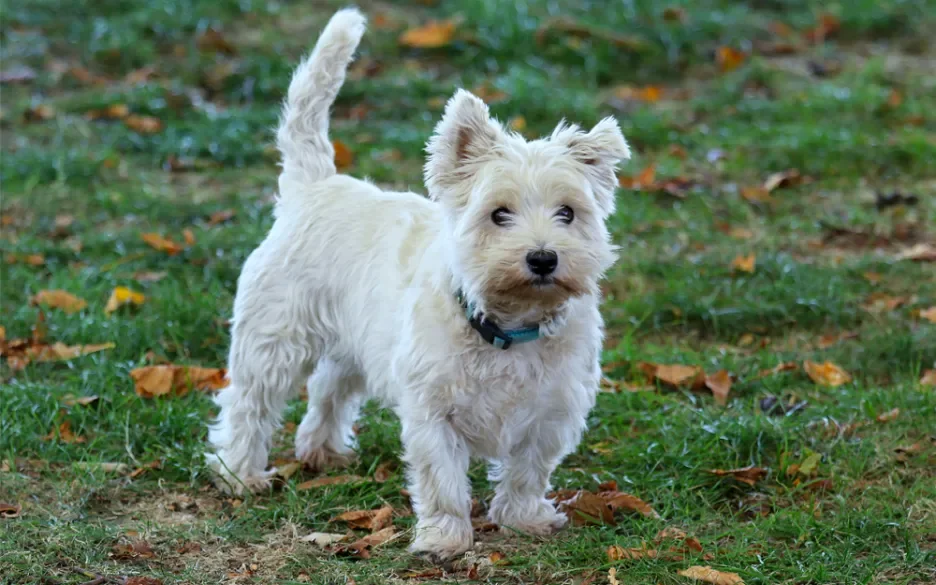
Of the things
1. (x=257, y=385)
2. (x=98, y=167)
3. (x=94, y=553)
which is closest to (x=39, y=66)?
(x=98, y=167)

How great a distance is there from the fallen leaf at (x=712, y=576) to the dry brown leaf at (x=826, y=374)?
1.66 meters

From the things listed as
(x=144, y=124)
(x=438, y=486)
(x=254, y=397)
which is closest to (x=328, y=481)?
(x=254, y=397)

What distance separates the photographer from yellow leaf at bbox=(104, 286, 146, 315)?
5.95 meters

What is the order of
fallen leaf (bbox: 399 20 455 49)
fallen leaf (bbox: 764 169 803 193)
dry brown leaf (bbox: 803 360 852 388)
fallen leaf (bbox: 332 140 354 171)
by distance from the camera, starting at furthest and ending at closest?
1. fallen leaf (bbox: 399 20 455 49)
2. fallen leaf (bbox: 332 140 354 171)
3. fallen leaf (bbox: 764 169 803 193)
4. dry brown leaf (bbox: 803 360 852 388)

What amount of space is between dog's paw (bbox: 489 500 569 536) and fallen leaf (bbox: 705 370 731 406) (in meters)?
1.14

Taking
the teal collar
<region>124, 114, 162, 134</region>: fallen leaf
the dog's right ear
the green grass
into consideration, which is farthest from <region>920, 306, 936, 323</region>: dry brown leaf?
<region>124, 114, 162, 134</region>: fallen leaf

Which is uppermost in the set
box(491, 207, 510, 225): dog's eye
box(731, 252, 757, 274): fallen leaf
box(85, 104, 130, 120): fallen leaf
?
box(491, 207, 510, 225): dog's eye

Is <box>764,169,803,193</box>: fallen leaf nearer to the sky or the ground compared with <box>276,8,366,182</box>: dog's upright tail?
nearer to the ground

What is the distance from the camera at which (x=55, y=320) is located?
225 inches

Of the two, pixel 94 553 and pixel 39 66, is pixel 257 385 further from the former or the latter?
pixel 39 66

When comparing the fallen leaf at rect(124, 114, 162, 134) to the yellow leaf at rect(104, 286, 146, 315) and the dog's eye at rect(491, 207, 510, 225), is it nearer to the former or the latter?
the yellow leaf at rect(104, 286, 146, 315)

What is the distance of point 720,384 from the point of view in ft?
17.2

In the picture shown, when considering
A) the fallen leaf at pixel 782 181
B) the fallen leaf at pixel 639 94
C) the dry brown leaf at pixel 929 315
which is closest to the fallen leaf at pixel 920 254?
the dry brown leaf at pixel 929 315

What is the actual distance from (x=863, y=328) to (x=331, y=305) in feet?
8.46
